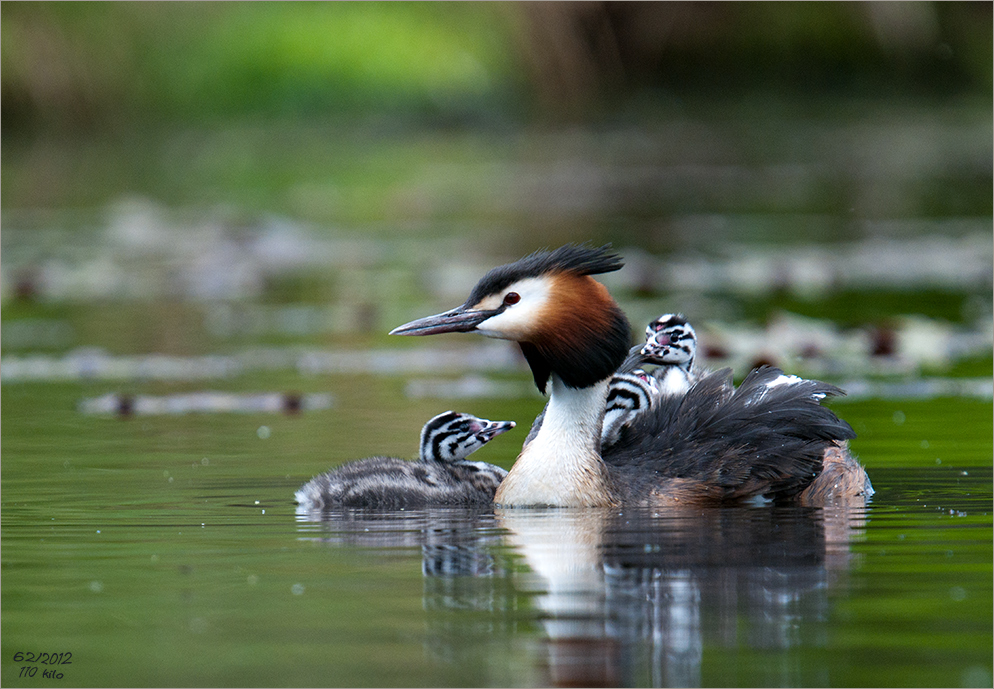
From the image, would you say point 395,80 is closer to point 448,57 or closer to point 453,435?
point 448,57

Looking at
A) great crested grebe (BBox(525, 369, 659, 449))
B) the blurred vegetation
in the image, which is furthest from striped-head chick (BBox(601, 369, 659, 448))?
the blurred vegetation

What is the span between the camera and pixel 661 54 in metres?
33.1

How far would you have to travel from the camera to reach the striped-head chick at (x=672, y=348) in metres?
7.14

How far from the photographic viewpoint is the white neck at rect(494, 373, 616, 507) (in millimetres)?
6438

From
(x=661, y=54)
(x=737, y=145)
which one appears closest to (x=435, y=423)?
(x=737, y=145)

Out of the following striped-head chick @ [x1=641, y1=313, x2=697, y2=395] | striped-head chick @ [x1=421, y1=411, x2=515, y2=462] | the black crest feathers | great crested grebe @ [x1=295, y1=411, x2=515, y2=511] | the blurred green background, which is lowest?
great crested grebe @ [x1=295, y1=411, x2=515, y2=511]

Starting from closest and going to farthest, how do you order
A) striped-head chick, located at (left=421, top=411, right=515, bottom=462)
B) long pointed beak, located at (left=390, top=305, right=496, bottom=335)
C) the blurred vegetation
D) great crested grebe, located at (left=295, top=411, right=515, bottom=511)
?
long pointed beak, located at (left=390, top=305, right=496, bottom=335)
great crested grebe, located at (left=295, top=411, right=515, bottom=511)
striped-head chick, located at (left=421, top=411, right=515, bottom=462)
the blurred vegetation

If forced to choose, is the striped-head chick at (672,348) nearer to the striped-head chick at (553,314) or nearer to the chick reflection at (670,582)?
the striped-head chick at (553,314)

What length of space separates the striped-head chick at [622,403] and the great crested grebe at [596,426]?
0.63ft

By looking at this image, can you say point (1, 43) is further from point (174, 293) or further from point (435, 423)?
point (435, 423)

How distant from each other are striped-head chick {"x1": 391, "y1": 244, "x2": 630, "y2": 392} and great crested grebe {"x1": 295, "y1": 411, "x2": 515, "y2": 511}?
1.71 ft

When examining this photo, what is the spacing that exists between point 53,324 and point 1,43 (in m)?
12.5

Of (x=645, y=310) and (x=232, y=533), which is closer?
(x=232, y=533)

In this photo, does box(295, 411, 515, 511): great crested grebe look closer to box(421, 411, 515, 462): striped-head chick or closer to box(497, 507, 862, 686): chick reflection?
box(421, 411, 515, 462): striped-head chick
